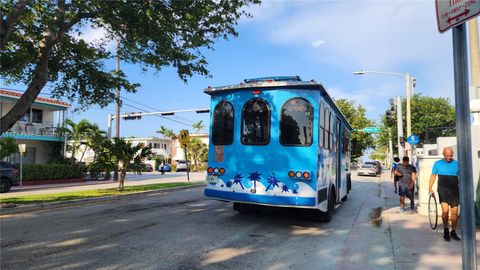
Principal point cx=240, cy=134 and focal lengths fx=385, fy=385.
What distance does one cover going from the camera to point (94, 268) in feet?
17.9

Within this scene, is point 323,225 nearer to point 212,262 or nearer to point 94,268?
point 212,262

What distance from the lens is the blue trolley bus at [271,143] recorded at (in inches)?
322

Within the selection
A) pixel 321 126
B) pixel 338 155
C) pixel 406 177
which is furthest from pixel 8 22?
pixel 406 177

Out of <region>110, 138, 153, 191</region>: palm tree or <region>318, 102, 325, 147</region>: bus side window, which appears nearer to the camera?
<region>318, 102, 325, 147</region>: bus side window

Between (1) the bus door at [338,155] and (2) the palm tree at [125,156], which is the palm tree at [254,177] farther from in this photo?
(2) the palm tree at [125,156]

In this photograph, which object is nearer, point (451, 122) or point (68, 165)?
point (68, 165)

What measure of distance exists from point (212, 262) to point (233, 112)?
158 inches

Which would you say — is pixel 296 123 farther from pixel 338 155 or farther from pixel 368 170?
pixel 368 170

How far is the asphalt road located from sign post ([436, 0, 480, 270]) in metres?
3.58

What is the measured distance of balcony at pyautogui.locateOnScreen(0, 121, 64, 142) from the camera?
28.1 m

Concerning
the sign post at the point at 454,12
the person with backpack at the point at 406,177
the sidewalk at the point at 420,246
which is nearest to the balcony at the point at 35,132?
the person with backpack at the point at 406,177

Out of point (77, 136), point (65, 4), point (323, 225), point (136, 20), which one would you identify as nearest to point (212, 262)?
point (323, 225)

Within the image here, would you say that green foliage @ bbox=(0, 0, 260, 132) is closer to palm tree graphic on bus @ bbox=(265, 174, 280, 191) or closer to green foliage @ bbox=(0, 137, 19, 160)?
palm tree graphic on bus @ bbox=(265, 174, 280, 191)

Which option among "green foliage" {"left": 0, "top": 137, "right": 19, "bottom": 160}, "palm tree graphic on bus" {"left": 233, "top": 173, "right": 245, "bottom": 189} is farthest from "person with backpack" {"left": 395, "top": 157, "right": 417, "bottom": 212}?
"green foliage" {"left": 0, "top": 137, "right": 19, "bottom": 160}
